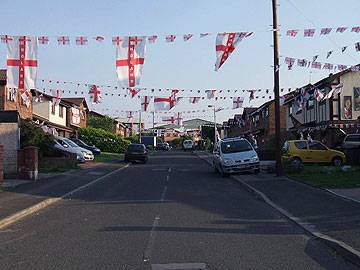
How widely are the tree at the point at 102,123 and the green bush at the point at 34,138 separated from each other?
47.6 meters

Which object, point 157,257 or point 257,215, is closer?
point 157,257

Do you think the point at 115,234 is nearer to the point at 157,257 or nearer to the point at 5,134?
the point at 157,257

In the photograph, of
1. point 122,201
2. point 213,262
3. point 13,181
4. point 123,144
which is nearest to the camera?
point 213,262

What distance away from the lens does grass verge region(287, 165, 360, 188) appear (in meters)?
17.8

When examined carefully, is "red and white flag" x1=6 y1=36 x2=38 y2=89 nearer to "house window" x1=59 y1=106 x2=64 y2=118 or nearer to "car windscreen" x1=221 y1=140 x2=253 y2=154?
"car windscreen" x1=221 y1=140 x2=253 y2=154

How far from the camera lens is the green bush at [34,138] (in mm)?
30250

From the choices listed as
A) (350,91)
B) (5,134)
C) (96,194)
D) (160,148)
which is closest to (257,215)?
(96,194)

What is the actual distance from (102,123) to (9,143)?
2258 inches

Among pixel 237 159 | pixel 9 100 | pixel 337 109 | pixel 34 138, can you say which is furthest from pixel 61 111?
pixel 237 159

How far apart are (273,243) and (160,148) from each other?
85.2 meters

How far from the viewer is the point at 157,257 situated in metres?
8.20

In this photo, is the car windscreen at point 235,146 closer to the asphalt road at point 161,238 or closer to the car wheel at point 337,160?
the car wheel at point 337,160

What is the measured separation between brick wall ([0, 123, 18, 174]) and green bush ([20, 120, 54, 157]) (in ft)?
19.1

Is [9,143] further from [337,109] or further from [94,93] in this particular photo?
[337,109]
